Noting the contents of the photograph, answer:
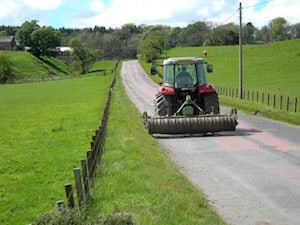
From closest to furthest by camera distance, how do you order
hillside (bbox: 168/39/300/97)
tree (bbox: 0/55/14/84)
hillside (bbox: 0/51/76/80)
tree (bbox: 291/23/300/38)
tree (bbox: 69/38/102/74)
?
hillside (bbox: 168/39/300/97)
tree (bbox: 0/55/14/84)
hillside (bbox: 0/51/76/80)
tree (bbox: 69/38/102/74)
tree (bbox: 291/23/300/38)

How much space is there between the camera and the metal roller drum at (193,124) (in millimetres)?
19375

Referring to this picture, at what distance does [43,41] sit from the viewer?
170m

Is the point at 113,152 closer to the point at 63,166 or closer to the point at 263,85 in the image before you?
the point at 63,166

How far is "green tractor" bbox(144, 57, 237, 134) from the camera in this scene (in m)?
19.4

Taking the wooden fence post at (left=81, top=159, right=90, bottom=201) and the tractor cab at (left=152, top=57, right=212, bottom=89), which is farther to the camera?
the tractor cab at (left=152, top=57, right=212, bottom=89)

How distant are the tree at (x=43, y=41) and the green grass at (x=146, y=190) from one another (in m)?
159

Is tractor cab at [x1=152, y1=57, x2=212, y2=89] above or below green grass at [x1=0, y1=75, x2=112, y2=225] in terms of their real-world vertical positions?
above

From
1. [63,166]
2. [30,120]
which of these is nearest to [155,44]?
[30,120]

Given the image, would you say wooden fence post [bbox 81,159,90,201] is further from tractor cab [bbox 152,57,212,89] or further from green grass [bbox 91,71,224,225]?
tractor cab [bbox 152,57,212,89]

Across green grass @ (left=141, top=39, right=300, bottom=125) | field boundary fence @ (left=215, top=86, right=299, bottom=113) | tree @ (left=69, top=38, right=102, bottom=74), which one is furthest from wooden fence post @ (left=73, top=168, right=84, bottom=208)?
tree @ (left=69, top=38, right=102, bottom=74)

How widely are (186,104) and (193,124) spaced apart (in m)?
1.63

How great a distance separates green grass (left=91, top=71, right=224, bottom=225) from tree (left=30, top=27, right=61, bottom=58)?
159 m

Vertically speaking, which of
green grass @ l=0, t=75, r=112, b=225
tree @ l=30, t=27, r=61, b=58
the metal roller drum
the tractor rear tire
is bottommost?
green grass @ l=0, t=75, r=112, b=225

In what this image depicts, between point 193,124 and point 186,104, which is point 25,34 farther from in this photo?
point 193,124
